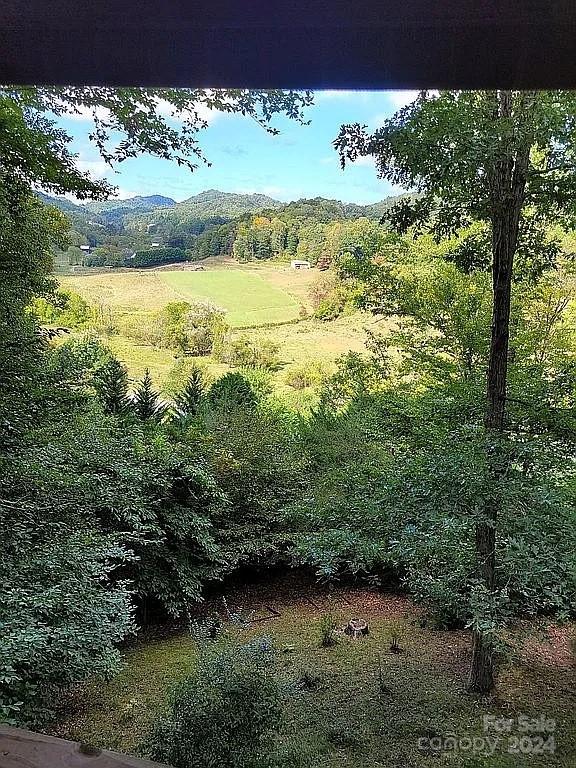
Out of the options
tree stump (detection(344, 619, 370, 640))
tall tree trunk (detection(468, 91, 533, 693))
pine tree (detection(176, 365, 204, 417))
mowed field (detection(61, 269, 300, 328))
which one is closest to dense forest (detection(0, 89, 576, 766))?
tall tree trunk (detection(468, 91, 533, 693))

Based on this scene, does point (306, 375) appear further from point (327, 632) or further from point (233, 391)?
point (327, 632)

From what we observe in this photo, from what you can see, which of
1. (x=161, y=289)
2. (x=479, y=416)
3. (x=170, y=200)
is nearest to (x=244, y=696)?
(x=479, y=416)

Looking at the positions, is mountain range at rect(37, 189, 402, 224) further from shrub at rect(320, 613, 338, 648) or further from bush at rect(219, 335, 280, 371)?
shrub at rect(320, 613, 338, 648)

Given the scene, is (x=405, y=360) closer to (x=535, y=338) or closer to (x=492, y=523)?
(x=535, y=338)

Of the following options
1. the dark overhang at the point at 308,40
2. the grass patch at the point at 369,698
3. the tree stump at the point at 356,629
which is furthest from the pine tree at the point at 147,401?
the dark overhang at the point at 308,40

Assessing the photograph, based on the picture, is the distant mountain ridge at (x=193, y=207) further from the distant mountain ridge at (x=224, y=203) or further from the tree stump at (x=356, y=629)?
the tree stump at (x=356, y=629)

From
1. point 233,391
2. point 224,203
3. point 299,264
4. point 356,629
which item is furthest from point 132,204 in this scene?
point 356,629
